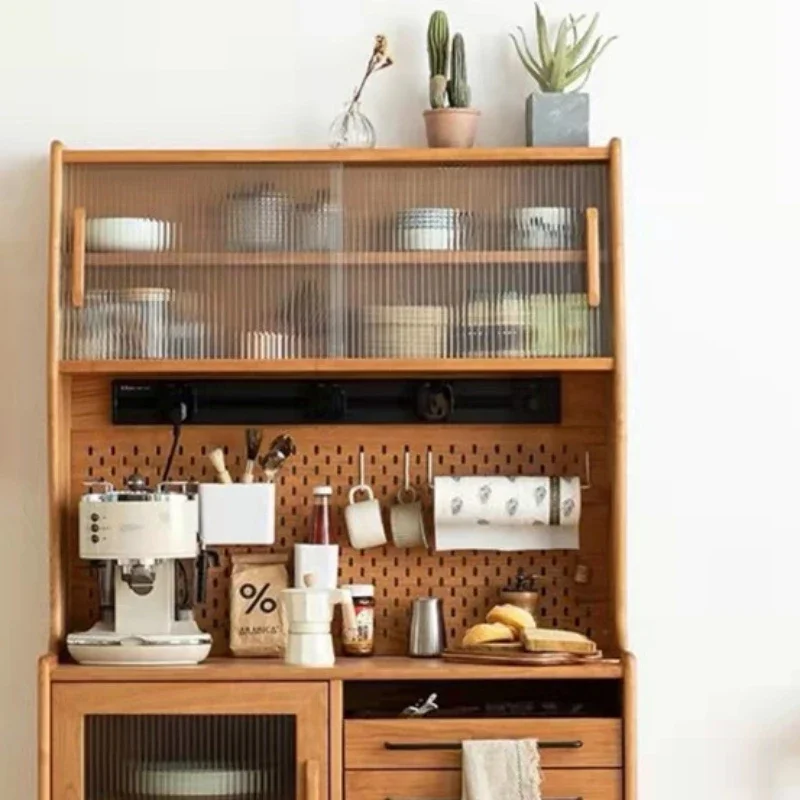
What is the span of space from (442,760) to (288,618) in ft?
1.44

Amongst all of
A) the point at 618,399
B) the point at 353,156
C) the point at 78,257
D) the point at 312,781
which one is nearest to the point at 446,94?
the point at 353,156

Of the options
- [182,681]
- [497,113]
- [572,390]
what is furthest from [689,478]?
[182,681]

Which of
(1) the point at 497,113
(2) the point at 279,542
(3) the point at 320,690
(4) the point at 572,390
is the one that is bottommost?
(3) the point at 320,690

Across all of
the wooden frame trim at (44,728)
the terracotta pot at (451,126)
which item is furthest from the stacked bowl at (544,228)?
the wooden frame trim at (44,728)

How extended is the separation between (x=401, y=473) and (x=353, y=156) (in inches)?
28.4

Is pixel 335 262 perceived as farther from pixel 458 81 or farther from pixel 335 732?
pixel 335 732

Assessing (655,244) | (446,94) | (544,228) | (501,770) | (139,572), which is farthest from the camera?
(655,244)

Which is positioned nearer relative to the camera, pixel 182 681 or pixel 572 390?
pixel 182 681

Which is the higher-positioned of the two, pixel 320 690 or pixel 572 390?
pixel 572 390

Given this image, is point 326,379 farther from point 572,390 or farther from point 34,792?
point 34,792

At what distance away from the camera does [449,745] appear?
3.98 m

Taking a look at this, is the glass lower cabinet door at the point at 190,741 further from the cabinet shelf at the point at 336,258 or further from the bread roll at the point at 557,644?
the cabinet shelf at the point at 336,258

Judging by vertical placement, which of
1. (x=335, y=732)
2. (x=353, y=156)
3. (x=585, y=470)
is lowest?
(x=335, y=732)

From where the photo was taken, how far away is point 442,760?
3973 mm
